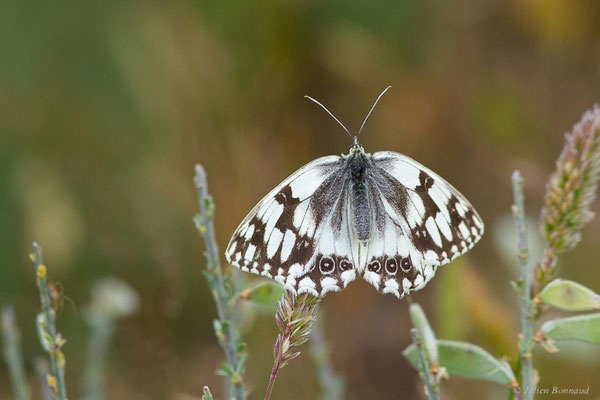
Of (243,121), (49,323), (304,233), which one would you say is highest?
(243,121)

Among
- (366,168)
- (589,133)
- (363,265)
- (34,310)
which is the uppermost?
(34,310)

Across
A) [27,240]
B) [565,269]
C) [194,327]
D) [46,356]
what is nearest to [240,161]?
[194,327]

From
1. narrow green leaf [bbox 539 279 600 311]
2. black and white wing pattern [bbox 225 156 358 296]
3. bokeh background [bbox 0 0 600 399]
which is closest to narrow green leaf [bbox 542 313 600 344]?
narrow green leaf [bbox 539 279 600 311]

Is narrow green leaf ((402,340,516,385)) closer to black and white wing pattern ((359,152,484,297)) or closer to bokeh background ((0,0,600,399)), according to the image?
black and white wing pattern ((359,152,484,297))

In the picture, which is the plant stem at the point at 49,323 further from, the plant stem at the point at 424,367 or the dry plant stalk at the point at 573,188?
the dry plant stalk at the point at 573,188

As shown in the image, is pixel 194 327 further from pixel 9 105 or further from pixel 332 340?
pixel 9 105

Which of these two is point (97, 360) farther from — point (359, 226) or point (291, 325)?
point (291, 325)

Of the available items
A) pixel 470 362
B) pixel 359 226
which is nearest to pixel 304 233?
pixel 359 226
